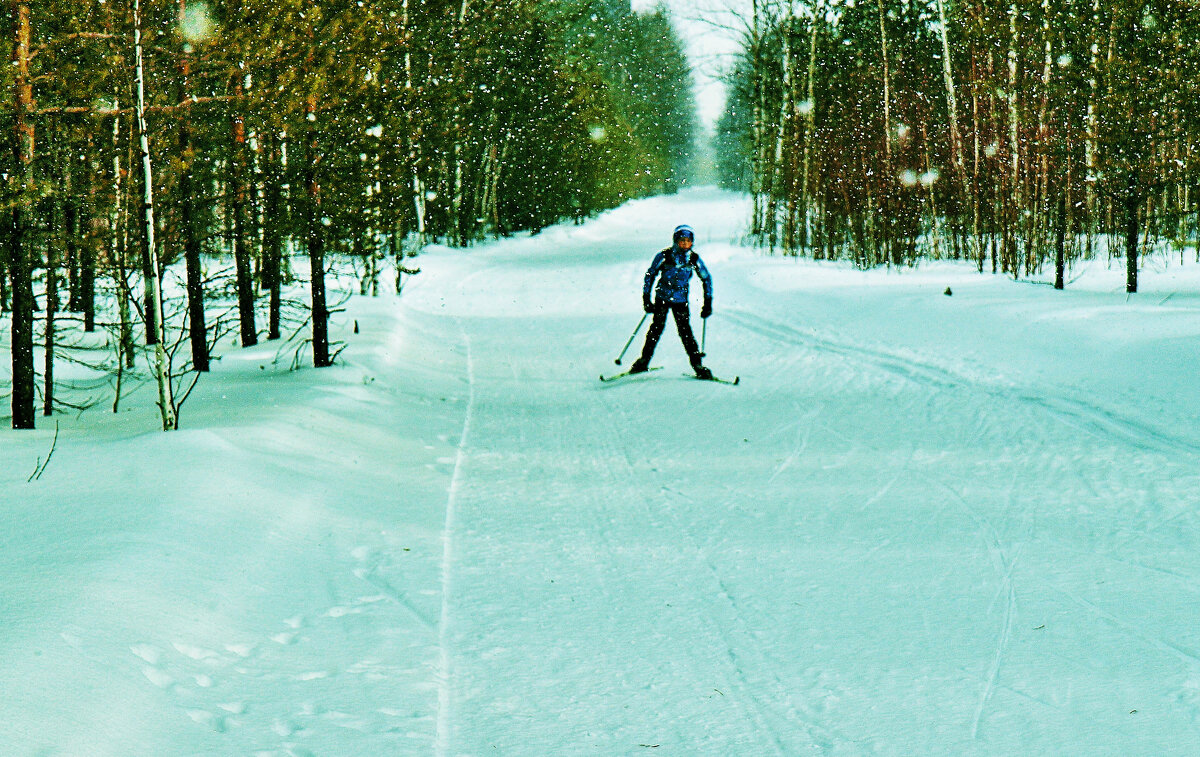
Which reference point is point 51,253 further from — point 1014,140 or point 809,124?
point 809,124

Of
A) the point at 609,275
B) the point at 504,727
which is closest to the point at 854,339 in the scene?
the point at 504,727

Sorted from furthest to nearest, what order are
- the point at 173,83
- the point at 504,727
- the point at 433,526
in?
the point at 173,83 < the point at 433,526 < the point at 504,727

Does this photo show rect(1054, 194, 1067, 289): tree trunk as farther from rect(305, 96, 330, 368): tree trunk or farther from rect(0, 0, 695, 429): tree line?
rect(305, 96, 330, 368): tree trunk

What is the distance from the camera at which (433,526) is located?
20.4 ft

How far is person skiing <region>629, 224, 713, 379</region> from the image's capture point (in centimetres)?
1130

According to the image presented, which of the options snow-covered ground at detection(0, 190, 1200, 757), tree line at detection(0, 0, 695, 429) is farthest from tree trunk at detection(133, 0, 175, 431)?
snow-covered ground at detection(0, 190, 1200, 757)

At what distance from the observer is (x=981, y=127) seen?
20219mm

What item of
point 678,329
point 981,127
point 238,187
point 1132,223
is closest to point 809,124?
point 981,127

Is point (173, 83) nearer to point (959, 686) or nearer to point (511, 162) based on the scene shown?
point (959, 686)

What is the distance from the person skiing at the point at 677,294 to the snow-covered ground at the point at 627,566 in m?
0.58

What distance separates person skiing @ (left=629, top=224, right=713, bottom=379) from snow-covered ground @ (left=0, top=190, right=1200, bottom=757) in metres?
0.58

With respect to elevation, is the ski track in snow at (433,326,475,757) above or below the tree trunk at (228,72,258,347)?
below

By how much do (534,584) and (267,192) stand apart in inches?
337

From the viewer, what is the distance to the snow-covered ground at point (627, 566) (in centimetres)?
366
